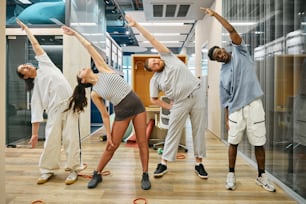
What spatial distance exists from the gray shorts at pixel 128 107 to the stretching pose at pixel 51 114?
0.57 meters

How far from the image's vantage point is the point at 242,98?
2.66 metres

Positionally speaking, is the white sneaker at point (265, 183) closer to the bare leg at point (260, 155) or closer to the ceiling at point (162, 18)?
the bare leg at point (260, 155)

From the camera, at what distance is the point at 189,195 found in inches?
102

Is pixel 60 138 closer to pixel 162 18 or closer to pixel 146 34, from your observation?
pixel 146 34

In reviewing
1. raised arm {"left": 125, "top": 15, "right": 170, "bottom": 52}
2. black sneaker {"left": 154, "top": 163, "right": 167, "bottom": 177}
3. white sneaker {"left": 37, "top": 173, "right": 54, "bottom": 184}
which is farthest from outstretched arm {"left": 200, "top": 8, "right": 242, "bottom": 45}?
white sneaker {"left": 37, "top": 173, "right": 54, "bottom": 184}

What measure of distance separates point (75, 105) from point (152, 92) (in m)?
0.84

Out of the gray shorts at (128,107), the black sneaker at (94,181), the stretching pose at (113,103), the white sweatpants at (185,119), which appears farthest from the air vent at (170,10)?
the black sneaker at (94,181)

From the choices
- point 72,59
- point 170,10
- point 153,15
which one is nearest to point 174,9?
point 170,10

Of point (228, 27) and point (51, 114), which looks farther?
point (51, 114)

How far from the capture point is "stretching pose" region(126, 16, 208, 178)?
2947mm

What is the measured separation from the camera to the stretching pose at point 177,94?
9.67ft

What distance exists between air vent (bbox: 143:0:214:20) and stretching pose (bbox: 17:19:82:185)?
365cm

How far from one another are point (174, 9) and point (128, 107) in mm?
4476

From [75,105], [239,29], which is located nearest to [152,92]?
[75,105]
